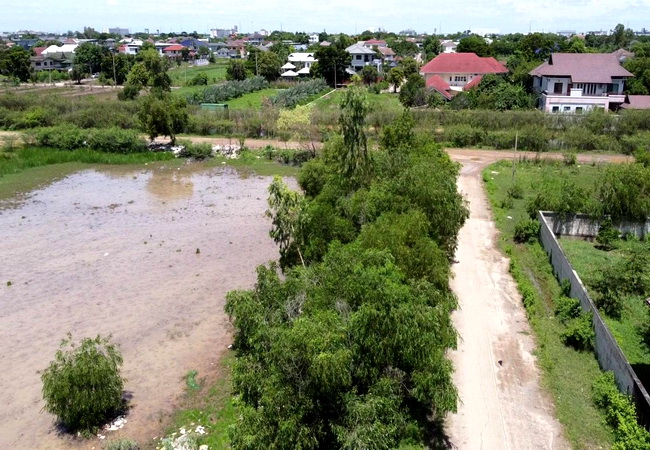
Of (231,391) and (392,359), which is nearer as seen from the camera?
(392,359)

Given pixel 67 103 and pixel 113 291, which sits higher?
pixel 67 103

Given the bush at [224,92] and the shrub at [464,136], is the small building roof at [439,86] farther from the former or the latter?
the bush at [224,92]

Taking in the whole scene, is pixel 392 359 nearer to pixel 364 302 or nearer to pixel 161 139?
pixel 364 302

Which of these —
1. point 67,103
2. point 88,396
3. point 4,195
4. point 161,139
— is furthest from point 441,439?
point 67,103

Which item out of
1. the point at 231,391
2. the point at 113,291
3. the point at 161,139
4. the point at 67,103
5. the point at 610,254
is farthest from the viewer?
the point at 67,103

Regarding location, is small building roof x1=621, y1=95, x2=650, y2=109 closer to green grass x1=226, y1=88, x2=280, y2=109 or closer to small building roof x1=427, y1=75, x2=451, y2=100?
small building roof x1=427, y1=75, x2=451, y2=100

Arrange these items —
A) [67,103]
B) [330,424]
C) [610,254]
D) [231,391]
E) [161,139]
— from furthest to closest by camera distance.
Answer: [67,103], [161,139], [610,254], [231,391], [330,424]

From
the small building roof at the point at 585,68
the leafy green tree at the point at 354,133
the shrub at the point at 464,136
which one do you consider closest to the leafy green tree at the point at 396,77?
the small building roof at the point at 585,68
